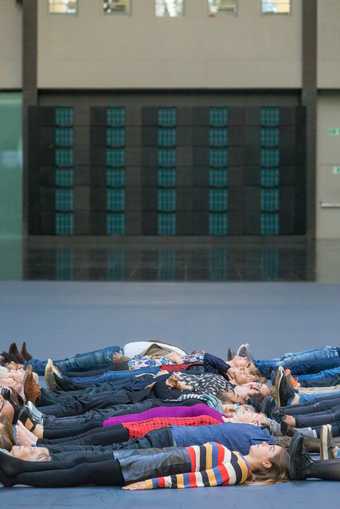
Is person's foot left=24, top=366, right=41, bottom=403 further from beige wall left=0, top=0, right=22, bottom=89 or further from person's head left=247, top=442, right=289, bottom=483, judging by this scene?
beige wall left=0, top=0, right=22, bottom=89

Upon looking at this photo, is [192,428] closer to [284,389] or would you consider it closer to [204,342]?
[284,389]

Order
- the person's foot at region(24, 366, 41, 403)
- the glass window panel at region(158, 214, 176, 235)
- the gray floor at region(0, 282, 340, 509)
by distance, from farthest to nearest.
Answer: the glass window panel at region(158, 214, 176, 235) → the gray floor at region(0, 282, 340, 509) → the person's foot at region(24, 366, 41, 403)

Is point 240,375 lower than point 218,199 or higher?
lower

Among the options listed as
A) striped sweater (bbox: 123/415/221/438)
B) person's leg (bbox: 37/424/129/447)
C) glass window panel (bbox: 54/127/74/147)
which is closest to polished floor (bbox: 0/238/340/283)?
glass window panel (bbox: 54/127/74/147)

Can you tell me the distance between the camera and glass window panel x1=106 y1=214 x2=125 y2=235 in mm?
34250

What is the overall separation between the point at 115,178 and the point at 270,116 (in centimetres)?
476

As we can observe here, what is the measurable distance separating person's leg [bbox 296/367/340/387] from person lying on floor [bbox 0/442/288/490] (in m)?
2.76

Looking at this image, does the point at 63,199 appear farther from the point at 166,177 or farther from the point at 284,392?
the point at 284,392

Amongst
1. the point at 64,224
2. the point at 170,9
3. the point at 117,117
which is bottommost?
the point at 64,224

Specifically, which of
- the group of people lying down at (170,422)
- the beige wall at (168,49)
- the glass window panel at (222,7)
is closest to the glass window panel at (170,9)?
the beige wall at (168,49)

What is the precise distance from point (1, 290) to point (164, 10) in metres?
17.5

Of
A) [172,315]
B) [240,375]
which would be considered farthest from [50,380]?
[172,315]

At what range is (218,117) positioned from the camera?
33969 mm

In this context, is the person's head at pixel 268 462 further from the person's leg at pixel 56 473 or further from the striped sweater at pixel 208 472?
the person's leg at pixel 56 473
